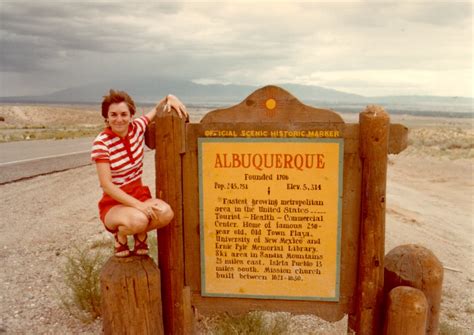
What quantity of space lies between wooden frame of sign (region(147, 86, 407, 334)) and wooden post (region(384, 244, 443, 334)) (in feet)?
0.81

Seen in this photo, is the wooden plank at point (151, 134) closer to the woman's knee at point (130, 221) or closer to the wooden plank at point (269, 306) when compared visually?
the woman's knee at point (130, 221)

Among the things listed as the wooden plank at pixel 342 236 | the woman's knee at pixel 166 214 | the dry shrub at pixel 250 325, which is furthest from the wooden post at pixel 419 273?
the woman's knee at pixel 166 214

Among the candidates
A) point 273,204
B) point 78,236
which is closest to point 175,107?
point 273,204

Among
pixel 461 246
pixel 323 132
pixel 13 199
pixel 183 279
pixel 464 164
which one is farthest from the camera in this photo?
pixel 464 164

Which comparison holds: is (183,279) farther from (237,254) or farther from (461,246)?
(461,246)

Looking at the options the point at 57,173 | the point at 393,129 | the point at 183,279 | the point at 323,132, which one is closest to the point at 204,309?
the point at 183,279

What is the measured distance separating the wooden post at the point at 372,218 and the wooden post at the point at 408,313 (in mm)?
141

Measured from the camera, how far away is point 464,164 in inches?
673

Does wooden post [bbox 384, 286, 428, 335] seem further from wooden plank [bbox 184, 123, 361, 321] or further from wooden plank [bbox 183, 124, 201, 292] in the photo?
wooden plank [bbox 183, 124, 201, 292]

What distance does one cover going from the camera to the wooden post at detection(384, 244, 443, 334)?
323cm

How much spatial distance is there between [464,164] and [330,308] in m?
15.8

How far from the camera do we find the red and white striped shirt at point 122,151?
Answer: 3.01 metres

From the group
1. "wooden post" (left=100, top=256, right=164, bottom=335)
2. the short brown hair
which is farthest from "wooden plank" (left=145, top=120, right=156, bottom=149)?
"wooden post" (left=100, top=256, right=164, bottom=335)

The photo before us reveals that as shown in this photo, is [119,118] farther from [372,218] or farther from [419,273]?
[419,273]
